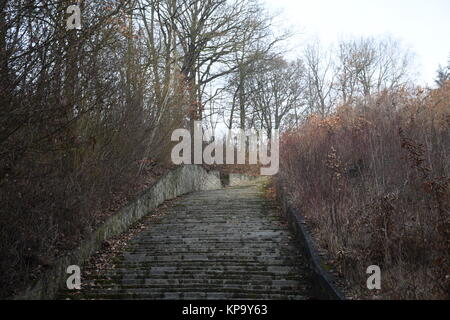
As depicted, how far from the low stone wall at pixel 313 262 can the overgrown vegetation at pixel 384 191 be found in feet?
0.74

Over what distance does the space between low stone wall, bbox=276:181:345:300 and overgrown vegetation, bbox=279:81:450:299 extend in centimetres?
23

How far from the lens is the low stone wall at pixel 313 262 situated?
5345mm

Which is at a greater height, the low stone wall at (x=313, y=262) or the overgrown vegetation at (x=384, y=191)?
the overgrown vegetation at (x=384, y=191)

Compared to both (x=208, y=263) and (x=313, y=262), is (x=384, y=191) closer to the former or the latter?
(x=313, y=262)

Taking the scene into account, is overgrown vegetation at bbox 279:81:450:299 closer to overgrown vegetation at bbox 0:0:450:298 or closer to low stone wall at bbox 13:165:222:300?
overgrown vegetation at bbox 0:0:450:298

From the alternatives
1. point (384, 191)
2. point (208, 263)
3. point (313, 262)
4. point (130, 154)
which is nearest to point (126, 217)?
point (130, 154)

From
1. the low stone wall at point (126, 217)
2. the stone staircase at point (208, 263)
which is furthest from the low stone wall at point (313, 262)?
the low stone wall at point (126, 217)

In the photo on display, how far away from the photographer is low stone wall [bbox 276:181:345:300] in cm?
534

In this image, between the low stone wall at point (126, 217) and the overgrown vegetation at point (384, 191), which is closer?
the overgrown vegetation at point (384, 191)

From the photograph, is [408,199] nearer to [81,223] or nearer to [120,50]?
[81,223]

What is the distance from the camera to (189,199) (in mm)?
13172

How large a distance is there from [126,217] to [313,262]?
5.02 metres

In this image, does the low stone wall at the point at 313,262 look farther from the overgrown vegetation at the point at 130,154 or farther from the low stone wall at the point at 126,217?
the low stone wall at the point at 126,217
